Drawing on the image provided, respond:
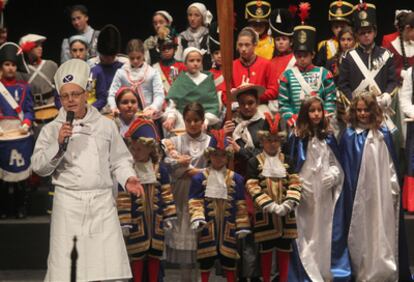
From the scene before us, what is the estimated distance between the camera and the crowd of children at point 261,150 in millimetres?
8664

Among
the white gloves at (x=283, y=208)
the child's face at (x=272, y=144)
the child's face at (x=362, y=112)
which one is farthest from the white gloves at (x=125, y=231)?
the child's face at (x=362, y=112)

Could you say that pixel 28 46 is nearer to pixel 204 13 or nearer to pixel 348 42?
pixel 204 13

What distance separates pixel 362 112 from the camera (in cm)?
915

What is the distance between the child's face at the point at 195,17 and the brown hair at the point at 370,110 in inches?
103

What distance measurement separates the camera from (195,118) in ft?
29.4

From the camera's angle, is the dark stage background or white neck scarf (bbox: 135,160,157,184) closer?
white neck scarf (bbox: 135,160,157,184)

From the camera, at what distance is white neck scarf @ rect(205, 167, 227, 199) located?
859 cm

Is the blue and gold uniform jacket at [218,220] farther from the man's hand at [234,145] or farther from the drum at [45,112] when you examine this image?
the drum at [45,112]

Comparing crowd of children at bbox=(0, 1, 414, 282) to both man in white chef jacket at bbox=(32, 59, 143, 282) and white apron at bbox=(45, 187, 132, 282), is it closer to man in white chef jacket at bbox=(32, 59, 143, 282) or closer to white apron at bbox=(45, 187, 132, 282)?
man in white chef jacket at bbox=(32, 59, 143, 282)

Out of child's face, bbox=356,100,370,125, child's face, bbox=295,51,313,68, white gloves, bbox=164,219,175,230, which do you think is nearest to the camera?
white gloves, bbox=164,219,175,230

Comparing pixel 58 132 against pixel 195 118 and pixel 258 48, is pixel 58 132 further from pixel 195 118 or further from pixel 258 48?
pixel 258 48

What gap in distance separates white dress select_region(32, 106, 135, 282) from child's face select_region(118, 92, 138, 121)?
1845 millimetres

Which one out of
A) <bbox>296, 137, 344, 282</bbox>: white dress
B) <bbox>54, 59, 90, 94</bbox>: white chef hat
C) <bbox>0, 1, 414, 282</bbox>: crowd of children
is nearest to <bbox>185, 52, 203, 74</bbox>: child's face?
<bbox>0, 1, 414, 282</bbox>: crowd of children

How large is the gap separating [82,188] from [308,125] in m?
2.41
